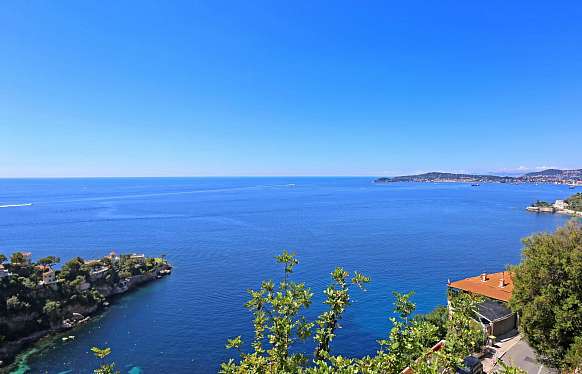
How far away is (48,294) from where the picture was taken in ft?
116

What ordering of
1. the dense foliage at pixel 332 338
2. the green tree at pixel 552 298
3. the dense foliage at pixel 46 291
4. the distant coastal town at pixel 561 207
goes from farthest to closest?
the distant coastal town at pixel 561 207, the dense foliage at pixel 46 291, the green tree at pixel 552 298, the dense foliage at pixel 332 338

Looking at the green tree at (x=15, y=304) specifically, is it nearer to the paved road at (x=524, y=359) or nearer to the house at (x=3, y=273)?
the house at (x=3, y=273)

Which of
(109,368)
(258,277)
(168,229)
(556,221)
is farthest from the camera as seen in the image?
(556,221)

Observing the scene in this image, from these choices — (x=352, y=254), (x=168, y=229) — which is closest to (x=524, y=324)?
(x=352, y=254)

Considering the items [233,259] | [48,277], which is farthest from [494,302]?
[48,277]

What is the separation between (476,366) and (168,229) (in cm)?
7815

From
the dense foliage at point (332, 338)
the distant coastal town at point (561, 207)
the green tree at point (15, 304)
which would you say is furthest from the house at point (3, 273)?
the distant coastal town at point (561, 207)

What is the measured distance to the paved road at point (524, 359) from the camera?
59.8ft

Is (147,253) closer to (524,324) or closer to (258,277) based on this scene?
(258,277)

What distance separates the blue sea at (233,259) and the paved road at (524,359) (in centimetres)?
1035

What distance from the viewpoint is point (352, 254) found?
55969 millimetres

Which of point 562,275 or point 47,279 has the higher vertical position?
point 562,275

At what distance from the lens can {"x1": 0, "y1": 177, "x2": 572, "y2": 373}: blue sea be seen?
29.4 meters

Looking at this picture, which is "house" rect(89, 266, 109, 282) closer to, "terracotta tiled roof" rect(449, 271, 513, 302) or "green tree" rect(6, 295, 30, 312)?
"green tree" rect(6, 295, 30, 312)
